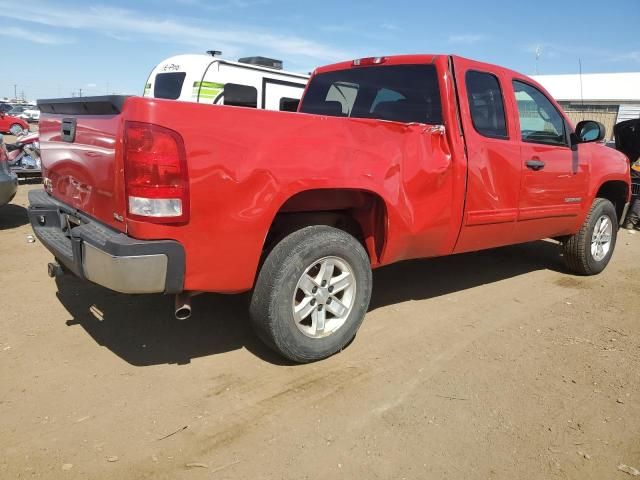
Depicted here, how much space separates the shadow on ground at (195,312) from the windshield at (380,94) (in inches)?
62.6

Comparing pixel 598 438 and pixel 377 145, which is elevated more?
pixel 377 145

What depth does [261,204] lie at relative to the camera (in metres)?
2.75

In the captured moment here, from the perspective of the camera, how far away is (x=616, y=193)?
19.4ft

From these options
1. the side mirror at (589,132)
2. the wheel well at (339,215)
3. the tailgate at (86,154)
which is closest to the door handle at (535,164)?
the side mirror at (589,132)

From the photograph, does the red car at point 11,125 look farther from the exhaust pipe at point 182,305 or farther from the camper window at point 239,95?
the exhaust pipe at point 182,305

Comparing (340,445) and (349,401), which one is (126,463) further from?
(349,401)

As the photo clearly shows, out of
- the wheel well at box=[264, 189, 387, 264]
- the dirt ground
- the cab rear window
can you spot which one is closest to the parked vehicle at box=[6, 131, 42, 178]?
the cab rear window

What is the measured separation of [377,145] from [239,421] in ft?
5.86

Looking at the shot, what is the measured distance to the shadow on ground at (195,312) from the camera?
11.2 ft

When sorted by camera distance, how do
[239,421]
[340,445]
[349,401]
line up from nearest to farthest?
[340,445] → [239,421] → [349,401]

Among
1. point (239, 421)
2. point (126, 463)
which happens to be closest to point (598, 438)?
point (239, 421)

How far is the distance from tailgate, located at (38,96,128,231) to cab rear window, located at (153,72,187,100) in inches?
219

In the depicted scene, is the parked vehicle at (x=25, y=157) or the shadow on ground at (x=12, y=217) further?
the parked vehicle at (x=25, y=157)

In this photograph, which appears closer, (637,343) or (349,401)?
(349,401)
